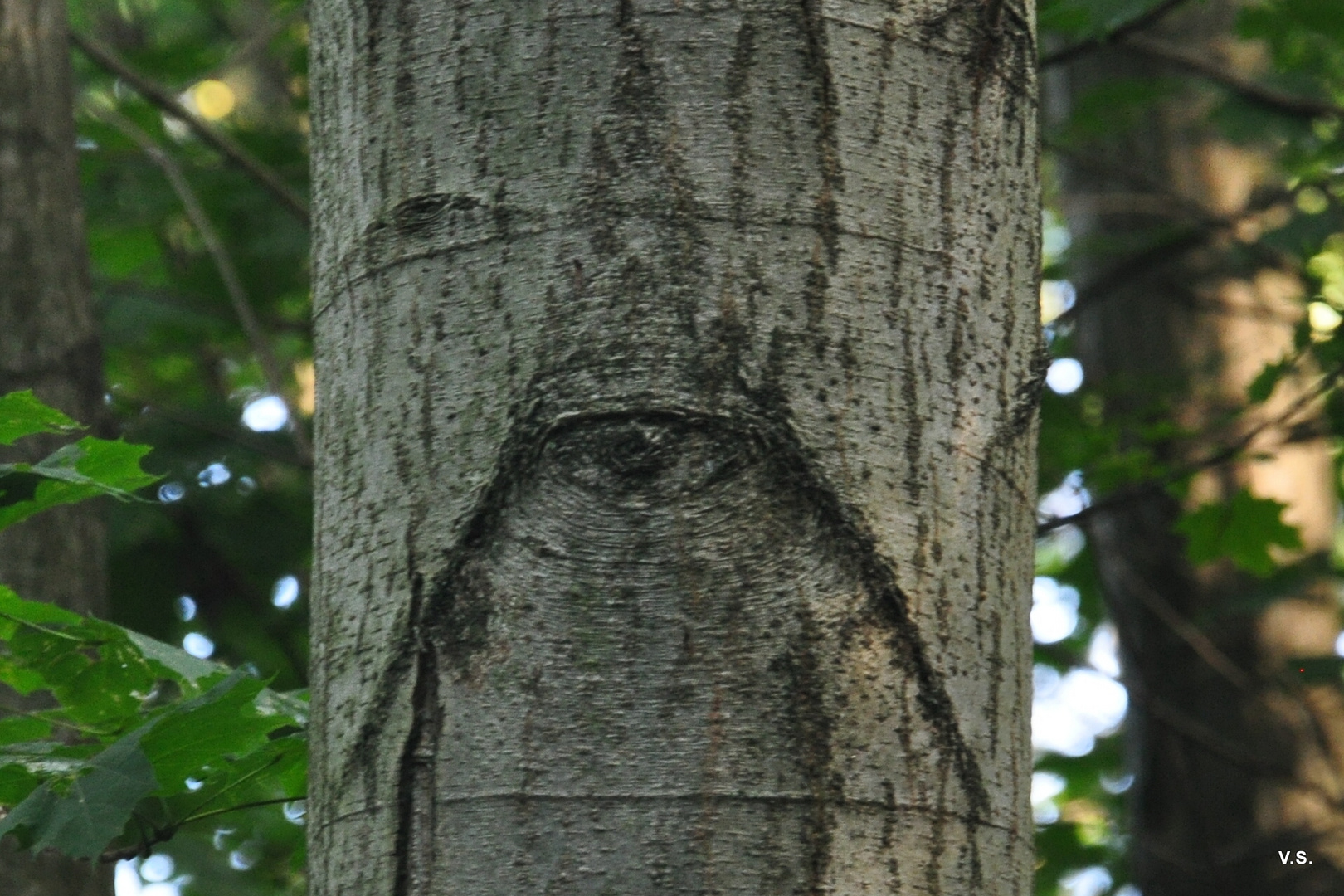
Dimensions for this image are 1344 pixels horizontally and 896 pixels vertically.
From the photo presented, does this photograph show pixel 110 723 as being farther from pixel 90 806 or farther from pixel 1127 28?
pixel 1127 28

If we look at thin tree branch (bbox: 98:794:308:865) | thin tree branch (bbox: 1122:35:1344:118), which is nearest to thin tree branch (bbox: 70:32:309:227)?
thin tree branch (bbox: 98:794:308:865)

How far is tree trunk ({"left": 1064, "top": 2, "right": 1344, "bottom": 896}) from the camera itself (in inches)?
189

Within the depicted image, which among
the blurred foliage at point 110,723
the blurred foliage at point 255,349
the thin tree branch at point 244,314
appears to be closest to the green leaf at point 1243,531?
the blurred foliage at point 255,349

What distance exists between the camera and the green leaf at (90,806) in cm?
113

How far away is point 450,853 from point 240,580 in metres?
3.29

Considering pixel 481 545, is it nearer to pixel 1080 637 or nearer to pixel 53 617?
pixel 53 617

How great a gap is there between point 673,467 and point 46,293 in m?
2.42

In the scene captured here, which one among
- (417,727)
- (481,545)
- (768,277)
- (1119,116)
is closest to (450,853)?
(417,727)

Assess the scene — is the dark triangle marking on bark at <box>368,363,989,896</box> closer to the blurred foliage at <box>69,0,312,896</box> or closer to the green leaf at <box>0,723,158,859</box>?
the green leaf at <box>0,723,158,859</box>

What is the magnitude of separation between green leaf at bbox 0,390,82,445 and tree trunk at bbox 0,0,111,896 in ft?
4.63

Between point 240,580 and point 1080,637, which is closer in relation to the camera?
point 240,580

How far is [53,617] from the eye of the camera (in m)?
1.40

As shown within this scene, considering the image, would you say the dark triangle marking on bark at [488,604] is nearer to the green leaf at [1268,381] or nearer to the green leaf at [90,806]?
the green leaf at [90,806]

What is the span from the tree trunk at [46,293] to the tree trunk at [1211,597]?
10.1ft
